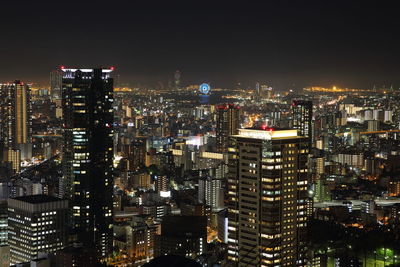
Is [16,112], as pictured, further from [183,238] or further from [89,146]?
[183,238]

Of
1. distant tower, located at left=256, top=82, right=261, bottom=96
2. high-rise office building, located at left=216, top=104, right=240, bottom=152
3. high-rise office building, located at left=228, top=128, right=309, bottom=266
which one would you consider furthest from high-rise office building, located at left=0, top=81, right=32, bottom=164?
high-rise office building, located at left=228, top=128, right=309, bottom=266

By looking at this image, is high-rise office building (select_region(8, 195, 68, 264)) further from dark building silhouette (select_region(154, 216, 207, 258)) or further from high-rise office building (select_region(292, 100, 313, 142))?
high-rise office building (select_region(292, 100, 313, 142))

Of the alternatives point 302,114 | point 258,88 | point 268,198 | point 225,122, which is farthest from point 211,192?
point 268,198

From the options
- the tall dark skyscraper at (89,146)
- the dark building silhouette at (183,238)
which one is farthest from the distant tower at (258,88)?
the dark building silhouette at (183,238)

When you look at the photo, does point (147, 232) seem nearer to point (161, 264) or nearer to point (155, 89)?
point (161, 264)

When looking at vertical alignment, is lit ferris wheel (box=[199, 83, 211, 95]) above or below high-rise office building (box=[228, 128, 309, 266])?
above

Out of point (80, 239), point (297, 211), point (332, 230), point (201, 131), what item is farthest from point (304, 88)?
point (297, 211)
